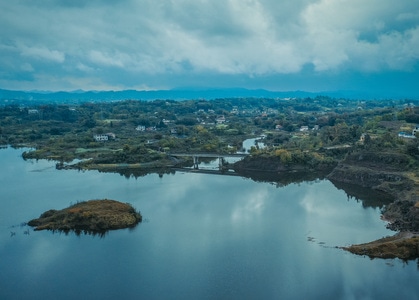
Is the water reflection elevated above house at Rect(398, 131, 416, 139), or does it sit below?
below

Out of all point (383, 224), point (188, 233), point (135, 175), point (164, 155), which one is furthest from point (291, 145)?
point (188, 233)

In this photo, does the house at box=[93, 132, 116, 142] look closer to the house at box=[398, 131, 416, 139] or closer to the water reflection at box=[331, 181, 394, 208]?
the water reflection at box=[331, 181, 394, 208]

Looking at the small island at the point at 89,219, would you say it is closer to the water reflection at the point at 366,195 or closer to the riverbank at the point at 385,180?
the riverbank at the point at 385,180

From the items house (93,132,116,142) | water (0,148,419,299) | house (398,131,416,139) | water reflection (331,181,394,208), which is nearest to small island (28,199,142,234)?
water (0,148,419,299)

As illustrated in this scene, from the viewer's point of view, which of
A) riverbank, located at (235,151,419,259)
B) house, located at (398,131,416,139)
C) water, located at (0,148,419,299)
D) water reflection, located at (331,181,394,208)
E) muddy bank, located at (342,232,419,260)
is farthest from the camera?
house, located at (398,131,416,139)

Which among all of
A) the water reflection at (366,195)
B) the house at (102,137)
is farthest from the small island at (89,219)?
the house at (102,137)

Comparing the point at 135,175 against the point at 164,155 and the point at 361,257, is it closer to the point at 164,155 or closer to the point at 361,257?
the point at 164,155
